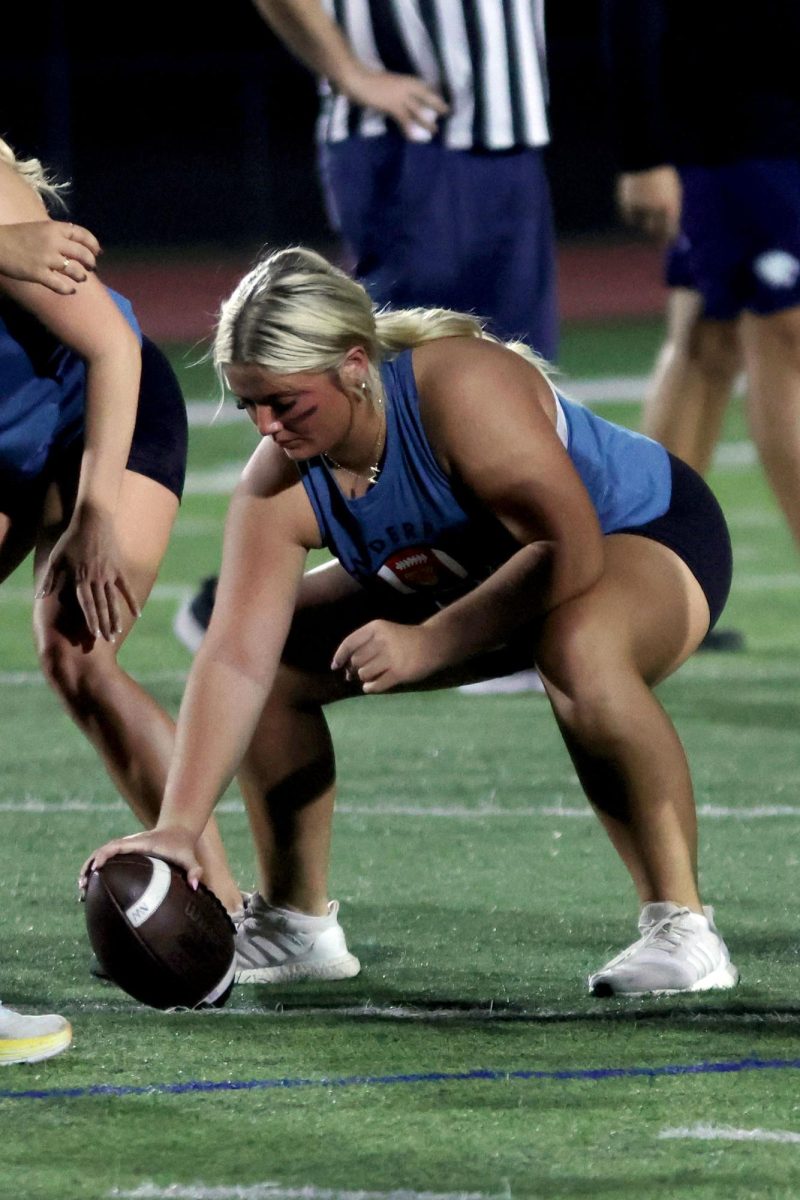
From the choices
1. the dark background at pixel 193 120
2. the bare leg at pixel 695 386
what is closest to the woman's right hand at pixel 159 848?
the bare leg at pixel 695 386

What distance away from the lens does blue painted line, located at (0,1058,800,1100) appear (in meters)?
3.31

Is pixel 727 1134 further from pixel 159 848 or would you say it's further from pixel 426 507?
pixel 426 507

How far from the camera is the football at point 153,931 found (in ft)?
11.6

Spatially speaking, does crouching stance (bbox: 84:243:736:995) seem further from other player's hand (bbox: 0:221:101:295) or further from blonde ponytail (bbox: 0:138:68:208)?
blonde ponytail (bbox: 0:138:68:208)

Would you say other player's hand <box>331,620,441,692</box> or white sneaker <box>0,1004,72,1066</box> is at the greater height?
other player's hand <box>331,620,441,692</box>

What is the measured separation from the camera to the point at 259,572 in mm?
3832

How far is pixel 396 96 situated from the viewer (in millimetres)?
6430

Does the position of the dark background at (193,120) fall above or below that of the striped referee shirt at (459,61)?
below

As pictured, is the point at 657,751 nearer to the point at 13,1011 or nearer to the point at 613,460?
the point at 613,460

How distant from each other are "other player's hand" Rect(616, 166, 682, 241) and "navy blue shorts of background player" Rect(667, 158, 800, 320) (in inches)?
1.4

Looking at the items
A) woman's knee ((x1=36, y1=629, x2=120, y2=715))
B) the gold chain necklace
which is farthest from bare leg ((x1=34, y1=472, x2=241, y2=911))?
the gold chain necklace

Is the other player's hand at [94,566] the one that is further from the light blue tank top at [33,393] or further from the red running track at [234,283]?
the red running track at [234,283]

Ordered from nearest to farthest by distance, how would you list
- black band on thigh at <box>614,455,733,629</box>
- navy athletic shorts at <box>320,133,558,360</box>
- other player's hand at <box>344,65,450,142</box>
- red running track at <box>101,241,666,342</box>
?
black band on thigh at <box>614,455,733,629</box>, other player's hand at <box>344,65,450,142</box>, navy athletic shorts at <box>320,133,558,360</box>, red running track at <box>101,241,666,342</box>

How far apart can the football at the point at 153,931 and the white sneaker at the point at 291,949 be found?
41 cm
